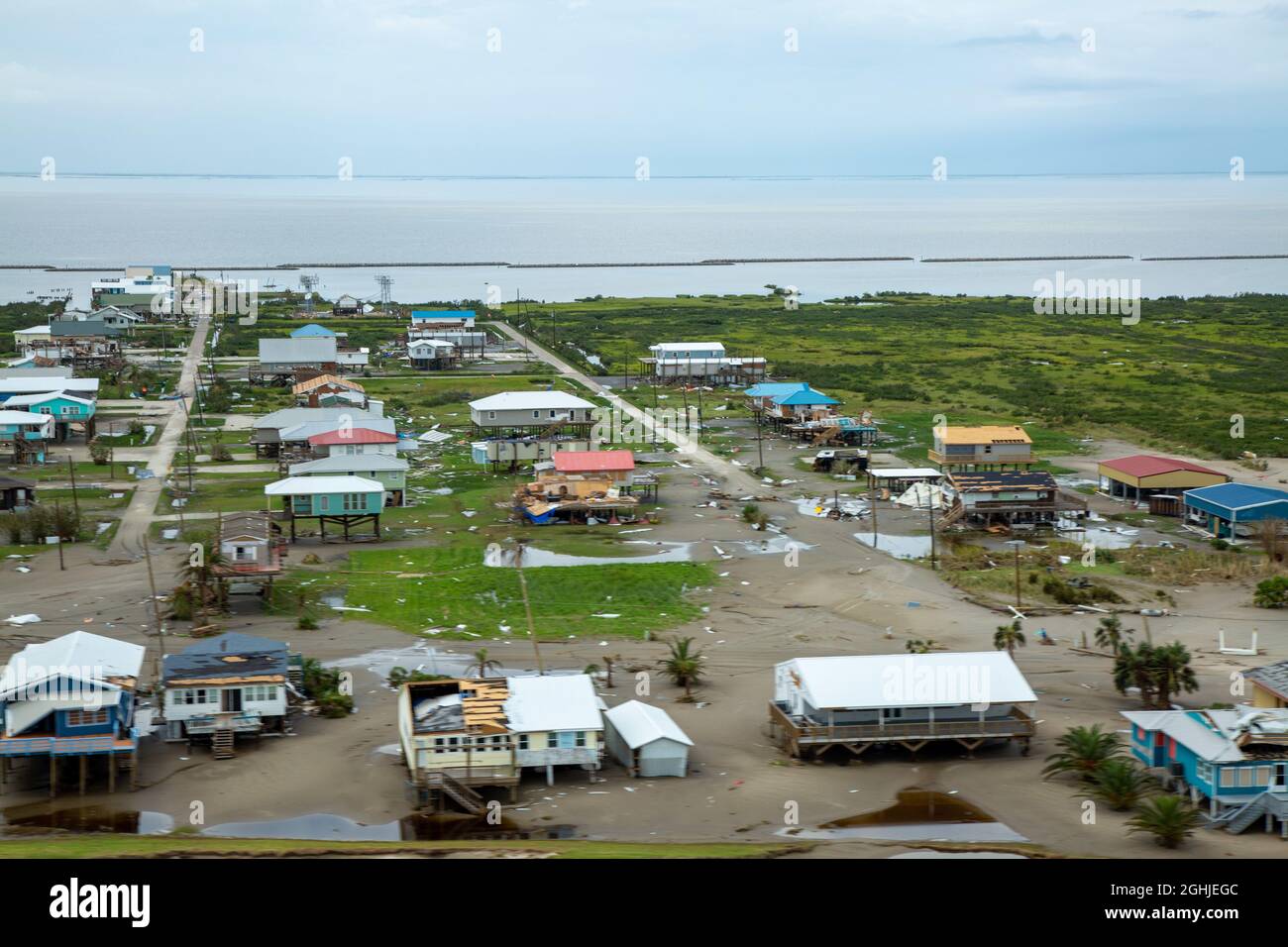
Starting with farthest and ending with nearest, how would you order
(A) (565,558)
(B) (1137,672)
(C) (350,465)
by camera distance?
(C) (350,465)
(A) (565,558)
(B) (1137,672)

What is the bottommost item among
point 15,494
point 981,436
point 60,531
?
point 60,531

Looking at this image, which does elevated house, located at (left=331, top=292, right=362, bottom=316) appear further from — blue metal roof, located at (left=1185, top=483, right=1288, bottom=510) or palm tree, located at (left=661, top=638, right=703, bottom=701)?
palm tree, located at (left=661, top=638, right=703, bottom=701)

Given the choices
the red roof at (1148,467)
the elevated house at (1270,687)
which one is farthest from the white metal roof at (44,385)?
the elevated house at (1270,687)

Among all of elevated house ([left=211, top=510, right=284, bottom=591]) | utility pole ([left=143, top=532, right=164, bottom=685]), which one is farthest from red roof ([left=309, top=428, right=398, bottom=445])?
elevated house ([left=211, top=510, right=284, bottom=591])

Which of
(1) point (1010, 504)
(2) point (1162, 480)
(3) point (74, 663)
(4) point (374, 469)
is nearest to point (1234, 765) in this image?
(3) point (74, 663)

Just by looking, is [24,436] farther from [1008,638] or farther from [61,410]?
[1008,638]

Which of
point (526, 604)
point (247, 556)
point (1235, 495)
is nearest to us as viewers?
point (526, 604)

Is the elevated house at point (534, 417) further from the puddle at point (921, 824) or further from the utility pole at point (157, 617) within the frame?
the puddle at point (921, 824)
